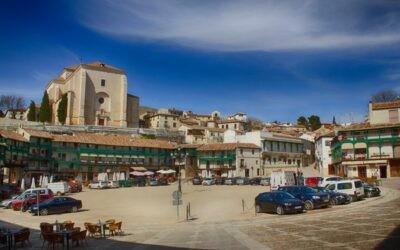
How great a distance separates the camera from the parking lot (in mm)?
16922

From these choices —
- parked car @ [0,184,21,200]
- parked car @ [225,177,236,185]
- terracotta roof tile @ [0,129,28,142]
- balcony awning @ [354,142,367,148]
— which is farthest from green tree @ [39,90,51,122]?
balcony awning @ [354,142,367,148]

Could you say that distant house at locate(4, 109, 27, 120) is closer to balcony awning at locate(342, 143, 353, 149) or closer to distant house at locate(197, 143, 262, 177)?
distant house at locate(197, 143, 262, 177)

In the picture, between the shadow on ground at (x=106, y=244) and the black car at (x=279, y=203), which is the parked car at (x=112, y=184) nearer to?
the black car at (x=279, y=203)

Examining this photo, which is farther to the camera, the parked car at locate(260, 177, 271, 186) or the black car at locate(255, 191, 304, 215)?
the parked car at locate(260, 177, 271, 186)

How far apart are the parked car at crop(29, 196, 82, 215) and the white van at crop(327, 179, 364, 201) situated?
67.8 ft

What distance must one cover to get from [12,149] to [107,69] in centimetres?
4928

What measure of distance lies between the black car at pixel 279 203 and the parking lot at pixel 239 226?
2.10 feet

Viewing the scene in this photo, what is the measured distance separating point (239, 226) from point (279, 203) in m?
5.61

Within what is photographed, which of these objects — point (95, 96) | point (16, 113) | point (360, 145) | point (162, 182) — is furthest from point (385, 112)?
point (16, 113)

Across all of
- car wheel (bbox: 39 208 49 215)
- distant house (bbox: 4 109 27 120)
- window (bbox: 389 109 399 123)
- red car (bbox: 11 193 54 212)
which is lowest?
car wheel (bbox: 39 208 49 215)

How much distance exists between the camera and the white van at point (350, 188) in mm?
34500

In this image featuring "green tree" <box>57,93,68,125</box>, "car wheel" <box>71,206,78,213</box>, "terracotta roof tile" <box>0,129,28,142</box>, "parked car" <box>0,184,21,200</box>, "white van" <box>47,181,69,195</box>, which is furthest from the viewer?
"green tree" <box>57,93,68,125</box>

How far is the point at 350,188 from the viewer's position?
34656 millimetres

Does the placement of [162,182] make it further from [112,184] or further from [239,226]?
[239,226]
